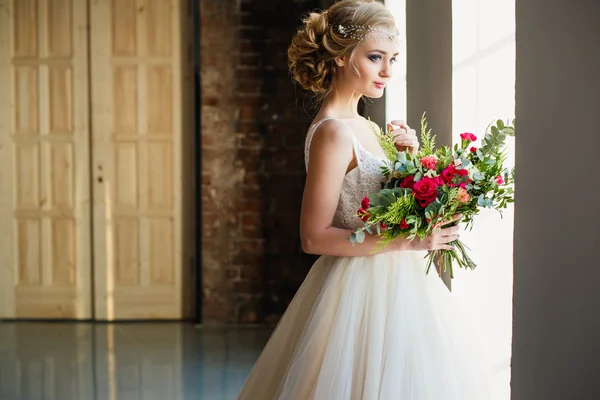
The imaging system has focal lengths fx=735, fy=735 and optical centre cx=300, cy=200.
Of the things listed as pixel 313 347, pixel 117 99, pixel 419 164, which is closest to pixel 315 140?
pixel 419 164

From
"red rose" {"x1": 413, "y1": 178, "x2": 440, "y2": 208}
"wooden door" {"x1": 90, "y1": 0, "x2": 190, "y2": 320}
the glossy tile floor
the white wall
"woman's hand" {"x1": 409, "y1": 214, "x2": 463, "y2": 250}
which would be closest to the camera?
"red rose" {"x1": 413, "y1": 178, "x2": 440, "y2": 208}

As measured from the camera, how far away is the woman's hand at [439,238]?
1.87 m

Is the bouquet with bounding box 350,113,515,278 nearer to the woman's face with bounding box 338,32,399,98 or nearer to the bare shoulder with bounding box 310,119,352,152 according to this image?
the bare shoulder with bounding box 310,119,352,152

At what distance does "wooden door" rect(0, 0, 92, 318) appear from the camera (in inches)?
240

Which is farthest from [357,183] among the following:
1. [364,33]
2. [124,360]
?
[124,360]

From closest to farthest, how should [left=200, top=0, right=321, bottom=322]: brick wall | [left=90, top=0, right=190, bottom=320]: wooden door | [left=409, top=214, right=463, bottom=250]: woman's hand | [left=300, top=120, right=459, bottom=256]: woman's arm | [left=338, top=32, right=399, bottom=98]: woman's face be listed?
[left=409, top=214, right=463, bottom=250]: woman's hand
[left=300, top=120, right=459, bottom=256]: woman's arm
[left=338, top=32, right=399, bottom=98]: woman's face
[left=200, top=0, right=321, bottom=322]: brick wall
[left=90, top=0, right=190, bottom=320]: wooden door

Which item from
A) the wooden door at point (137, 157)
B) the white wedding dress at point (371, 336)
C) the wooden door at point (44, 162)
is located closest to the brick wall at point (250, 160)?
the wooden door at point (137, 157)

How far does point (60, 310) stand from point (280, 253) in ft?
6.30

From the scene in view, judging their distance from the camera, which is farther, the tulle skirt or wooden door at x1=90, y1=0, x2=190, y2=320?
wooden door at x1=90, y1=0, x2=190, y2=320

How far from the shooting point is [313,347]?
1960 mm

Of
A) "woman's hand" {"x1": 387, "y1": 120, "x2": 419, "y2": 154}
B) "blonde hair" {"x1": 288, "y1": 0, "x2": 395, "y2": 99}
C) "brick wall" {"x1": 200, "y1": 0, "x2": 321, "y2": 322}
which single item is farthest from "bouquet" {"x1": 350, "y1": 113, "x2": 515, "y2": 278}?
"brick wall" {"x1": 200, "y1": 0, "x2": 321, "y2": 322}

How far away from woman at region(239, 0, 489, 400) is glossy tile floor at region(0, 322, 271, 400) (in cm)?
229

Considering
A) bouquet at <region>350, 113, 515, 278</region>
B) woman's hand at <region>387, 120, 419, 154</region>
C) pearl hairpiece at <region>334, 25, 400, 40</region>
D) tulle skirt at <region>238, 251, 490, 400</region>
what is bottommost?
tulle skirt at <region>238, 251, 490, 400</region>

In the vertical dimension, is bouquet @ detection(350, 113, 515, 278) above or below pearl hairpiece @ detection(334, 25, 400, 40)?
below
